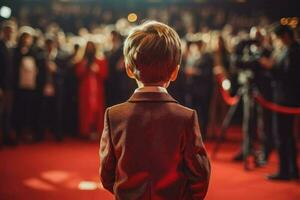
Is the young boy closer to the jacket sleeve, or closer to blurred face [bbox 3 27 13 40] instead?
the jacket sleeve

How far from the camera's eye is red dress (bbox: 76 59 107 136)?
789cm

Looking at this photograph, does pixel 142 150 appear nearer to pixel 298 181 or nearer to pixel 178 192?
pixel 178 192

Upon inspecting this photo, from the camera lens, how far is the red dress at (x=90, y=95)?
25.9ft

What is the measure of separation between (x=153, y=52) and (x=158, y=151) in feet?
1.23

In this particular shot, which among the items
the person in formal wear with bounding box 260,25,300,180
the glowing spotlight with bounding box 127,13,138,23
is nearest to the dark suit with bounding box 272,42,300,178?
the person in formal wear with bounding box 260,25,300,180

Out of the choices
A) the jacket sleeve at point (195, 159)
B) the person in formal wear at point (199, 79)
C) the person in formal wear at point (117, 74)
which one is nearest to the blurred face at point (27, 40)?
the person in formal wear at point (117, 74)

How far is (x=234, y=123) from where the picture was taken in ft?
32.4

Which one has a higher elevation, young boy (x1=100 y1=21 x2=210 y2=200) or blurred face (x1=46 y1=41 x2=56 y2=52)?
blurred face (x1=46 y1=41 x2=56 y2=52)

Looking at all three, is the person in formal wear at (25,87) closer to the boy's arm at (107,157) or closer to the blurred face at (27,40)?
the blurred face at (27,40)

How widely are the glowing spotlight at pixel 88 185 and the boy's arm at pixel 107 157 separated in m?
2.79

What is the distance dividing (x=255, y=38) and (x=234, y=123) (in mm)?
4594

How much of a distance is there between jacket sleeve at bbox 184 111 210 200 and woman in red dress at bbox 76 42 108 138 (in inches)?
242

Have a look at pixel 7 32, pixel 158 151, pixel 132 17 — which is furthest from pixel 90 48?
pixel 158 151

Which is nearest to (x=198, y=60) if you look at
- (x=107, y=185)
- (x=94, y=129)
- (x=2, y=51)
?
(x=94, y=129)
